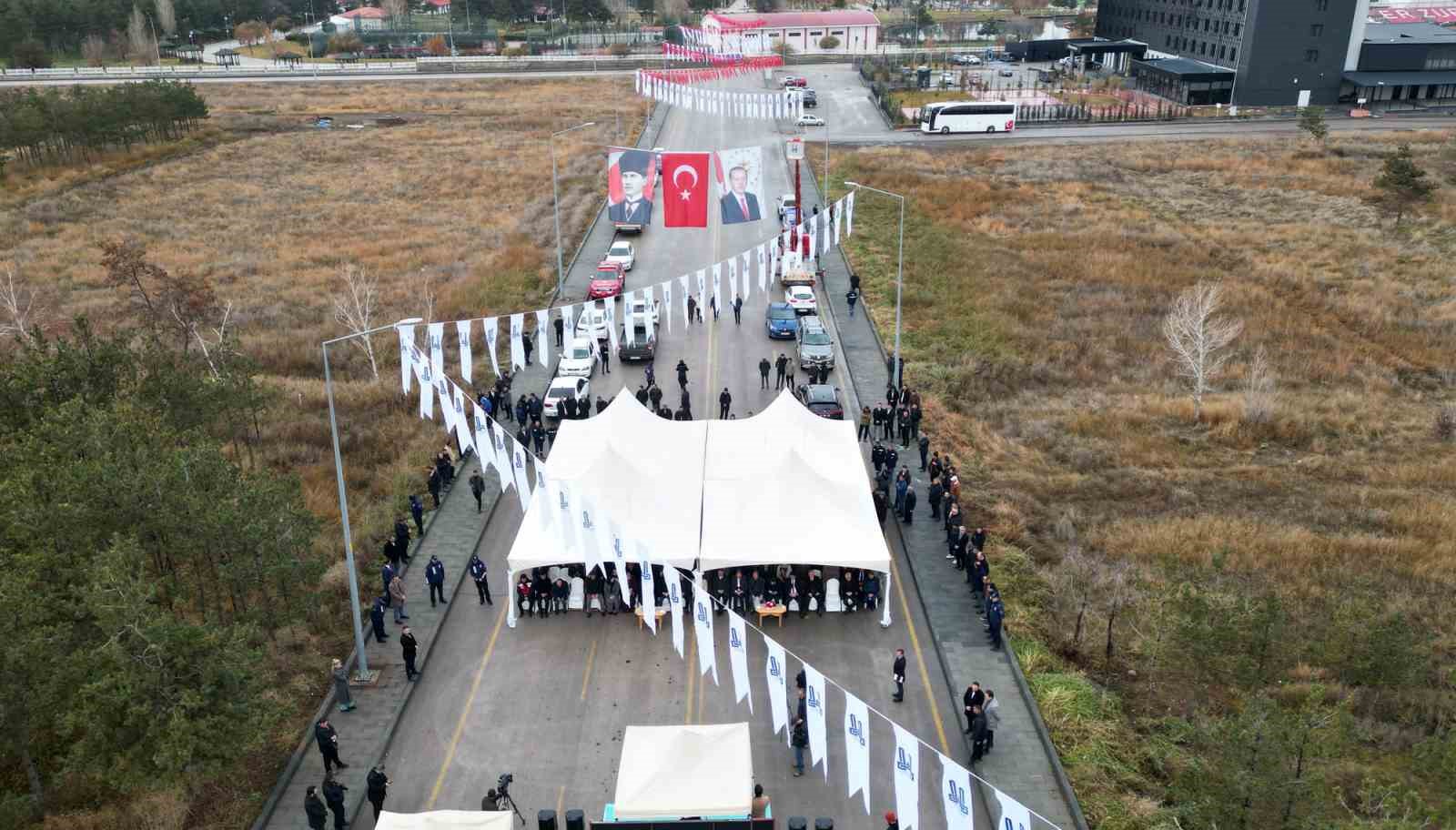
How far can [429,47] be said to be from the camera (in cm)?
14275

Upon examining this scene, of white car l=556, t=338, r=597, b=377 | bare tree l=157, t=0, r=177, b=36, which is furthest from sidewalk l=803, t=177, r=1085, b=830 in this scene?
bare tree l=157, t=0, r=177, b=36

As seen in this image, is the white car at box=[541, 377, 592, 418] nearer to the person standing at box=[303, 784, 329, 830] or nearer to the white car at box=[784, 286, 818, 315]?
the white car at box=[784, 286, 818, 315]

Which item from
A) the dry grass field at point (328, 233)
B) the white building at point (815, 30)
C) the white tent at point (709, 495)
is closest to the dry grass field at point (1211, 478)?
the white tent at point (709, 495)

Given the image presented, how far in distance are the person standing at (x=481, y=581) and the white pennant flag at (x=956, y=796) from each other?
12.2 m

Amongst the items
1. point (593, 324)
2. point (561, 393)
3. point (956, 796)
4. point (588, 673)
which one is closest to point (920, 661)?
point (956, 796)

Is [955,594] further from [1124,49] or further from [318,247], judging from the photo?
[1124,49]

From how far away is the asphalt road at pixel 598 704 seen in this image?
18031 millimetres

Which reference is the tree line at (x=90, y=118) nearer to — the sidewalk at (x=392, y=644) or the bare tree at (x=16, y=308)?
the bare tree at (x=16, y=308)

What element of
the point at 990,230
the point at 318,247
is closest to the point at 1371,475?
the point at 990,230

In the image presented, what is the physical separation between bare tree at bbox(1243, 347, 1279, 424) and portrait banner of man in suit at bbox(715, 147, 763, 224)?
17.1 m

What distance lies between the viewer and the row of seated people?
22688 millimetres

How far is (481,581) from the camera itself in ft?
76.9

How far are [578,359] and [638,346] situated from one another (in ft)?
9.25

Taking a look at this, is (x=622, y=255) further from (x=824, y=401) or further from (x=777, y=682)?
(x=777, y=682)
